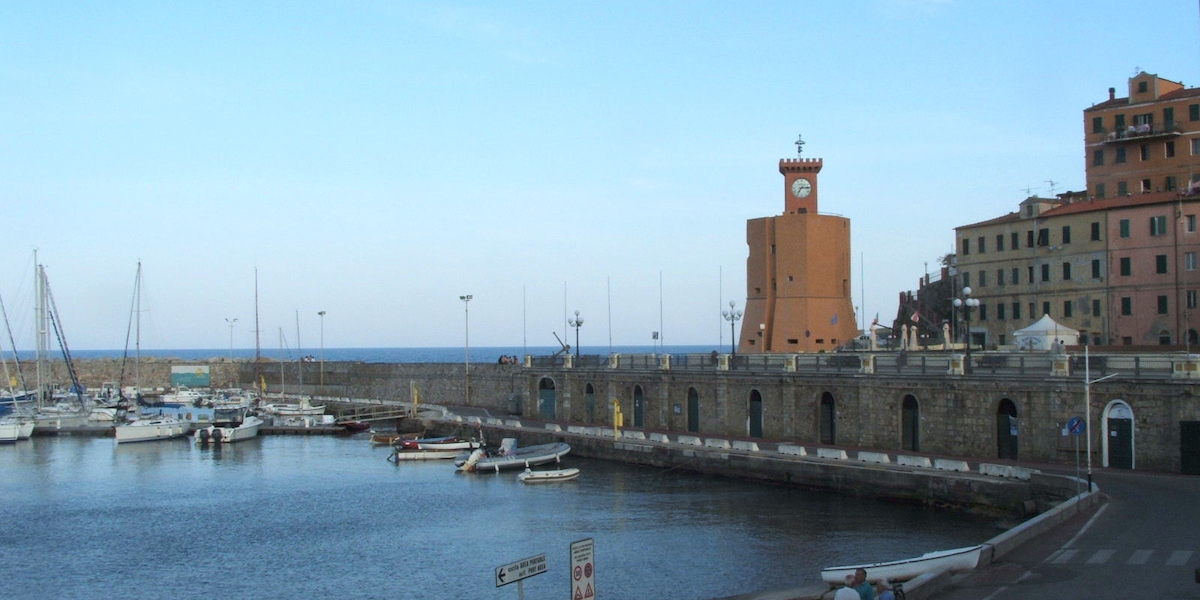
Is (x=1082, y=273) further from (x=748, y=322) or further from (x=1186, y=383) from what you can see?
(x=1186, y=383)

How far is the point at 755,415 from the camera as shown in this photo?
48500mm

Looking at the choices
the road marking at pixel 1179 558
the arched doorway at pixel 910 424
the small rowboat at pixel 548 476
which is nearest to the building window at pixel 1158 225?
the arched doorway at pixel 910 424

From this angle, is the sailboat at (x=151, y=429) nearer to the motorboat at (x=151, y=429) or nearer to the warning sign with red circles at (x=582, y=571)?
the motorboat at (x=151, y=429)

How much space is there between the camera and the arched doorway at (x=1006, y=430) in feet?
120

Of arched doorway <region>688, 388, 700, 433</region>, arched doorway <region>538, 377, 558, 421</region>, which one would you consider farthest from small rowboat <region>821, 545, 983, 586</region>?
arched doorway <region>538, 377, 558, 421</region>

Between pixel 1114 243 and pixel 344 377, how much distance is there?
6897 centimetres

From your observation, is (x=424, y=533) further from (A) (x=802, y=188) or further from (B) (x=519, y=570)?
(A) (x=802, y=188)

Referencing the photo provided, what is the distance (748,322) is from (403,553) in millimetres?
33485

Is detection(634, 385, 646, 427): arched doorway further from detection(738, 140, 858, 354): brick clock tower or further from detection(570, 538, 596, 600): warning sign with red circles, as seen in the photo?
detection(570, 538, 596, 600): warning sign with red circles

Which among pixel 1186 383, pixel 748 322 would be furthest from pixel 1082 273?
pixel 1186 383

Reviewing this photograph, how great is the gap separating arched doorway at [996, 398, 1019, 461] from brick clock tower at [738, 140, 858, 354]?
72.9 ft

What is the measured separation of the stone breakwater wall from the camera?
78.6 metres

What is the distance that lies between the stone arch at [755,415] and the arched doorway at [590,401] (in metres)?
12.9

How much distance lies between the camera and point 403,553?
3262 centimetres
